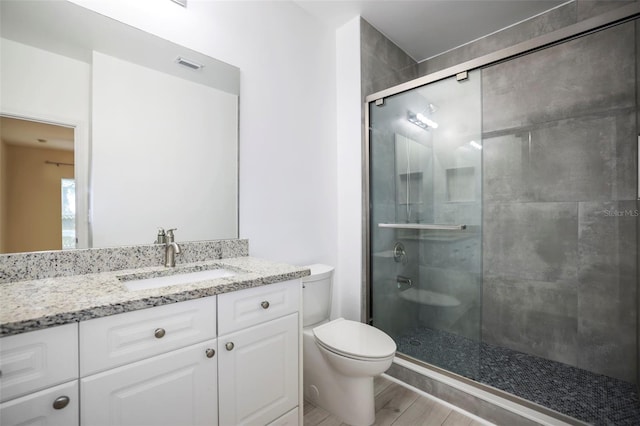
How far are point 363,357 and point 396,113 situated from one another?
5.70 ft

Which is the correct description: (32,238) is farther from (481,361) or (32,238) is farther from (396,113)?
(481,361)

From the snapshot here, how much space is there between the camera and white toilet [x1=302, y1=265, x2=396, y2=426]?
1496 mm

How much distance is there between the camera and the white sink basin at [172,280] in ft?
4.15

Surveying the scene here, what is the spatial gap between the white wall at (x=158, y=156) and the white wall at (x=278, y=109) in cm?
14

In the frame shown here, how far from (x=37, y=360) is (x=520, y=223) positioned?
276cm

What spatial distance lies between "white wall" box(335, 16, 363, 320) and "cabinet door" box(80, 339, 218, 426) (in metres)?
1.38

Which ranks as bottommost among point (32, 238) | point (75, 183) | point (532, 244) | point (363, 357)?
point (363, 357)

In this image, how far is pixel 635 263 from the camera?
6.08 ft

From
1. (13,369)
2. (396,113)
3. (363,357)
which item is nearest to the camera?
(13,369)

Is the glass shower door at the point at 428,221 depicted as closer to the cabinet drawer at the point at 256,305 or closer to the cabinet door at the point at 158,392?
the cabinet drawer at the point at 256,305

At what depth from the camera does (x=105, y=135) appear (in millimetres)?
1332

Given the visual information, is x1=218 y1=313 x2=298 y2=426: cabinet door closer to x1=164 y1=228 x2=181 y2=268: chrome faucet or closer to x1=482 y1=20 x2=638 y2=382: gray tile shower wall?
x1=164 y1=228 x2=181 y2=268: chrome faucet

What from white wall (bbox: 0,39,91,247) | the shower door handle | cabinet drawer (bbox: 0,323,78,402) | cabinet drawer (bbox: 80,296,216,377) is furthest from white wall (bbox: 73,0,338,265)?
cabinet drawer (bbox: 0,323,78,402)

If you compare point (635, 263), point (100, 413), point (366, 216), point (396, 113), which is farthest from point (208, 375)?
point (635, 263)
